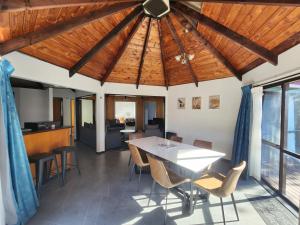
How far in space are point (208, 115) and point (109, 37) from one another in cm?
368

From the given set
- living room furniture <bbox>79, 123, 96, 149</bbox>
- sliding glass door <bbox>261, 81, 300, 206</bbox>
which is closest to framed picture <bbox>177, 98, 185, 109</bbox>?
sliding glass door <bbox>261, 81, 300, 206</bbox>

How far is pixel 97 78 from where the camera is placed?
527cm

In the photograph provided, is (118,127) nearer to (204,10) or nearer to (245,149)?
(245,149)

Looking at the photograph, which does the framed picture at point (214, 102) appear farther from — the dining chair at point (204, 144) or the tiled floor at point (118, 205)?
the tiled floor at point (118, 205)

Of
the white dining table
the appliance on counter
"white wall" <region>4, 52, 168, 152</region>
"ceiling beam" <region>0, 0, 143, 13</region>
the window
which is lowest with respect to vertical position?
the white dining table

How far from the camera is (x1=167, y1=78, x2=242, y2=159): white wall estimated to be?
4621mm

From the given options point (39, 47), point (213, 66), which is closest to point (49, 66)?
point (39, 47)

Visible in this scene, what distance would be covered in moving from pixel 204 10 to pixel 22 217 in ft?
12.5

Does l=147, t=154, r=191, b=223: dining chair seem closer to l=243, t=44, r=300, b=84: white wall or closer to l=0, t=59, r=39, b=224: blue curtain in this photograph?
l=0, t=59, r=39, b=224: blue curtain

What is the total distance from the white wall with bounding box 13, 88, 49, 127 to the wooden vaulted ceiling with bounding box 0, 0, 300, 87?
7.16ft

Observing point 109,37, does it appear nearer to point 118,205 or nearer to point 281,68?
point 118,205

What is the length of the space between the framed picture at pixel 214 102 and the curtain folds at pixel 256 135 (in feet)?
4.50

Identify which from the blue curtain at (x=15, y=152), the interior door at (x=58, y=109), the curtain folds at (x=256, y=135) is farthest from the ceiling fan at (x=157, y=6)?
the interior door at (x=58, y=109)

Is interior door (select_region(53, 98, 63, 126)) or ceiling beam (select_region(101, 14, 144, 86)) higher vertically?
ceiling beam (select_region(101, 14, 144, 86))
